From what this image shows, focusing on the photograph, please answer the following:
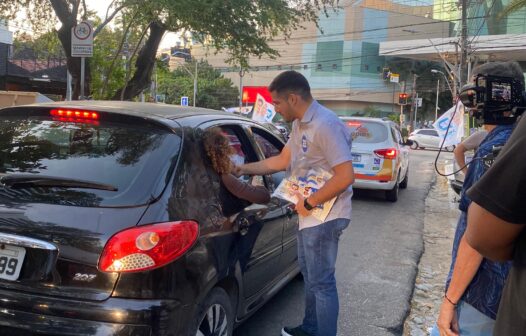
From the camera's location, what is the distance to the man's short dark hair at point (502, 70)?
2.22 meters

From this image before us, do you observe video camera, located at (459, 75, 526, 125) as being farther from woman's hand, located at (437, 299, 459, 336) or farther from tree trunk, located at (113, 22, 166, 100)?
tree trunk, located at (113, 22, 166, 100)

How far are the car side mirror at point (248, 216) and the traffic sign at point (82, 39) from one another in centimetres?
687

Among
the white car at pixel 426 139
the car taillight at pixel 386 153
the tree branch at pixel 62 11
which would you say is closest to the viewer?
the car taillight at pixel 386 153

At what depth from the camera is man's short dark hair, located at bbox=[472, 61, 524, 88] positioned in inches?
87.4

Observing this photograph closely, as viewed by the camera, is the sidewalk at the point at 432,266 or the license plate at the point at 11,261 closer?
the license plate at the point at 11,261

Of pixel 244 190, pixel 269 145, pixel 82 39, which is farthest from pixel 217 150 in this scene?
pixel 82 39

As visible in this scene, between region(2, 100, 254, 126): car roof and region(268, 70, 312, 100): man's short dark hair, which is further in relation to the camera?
region(268, 70, 312, 100): man's short dark hair

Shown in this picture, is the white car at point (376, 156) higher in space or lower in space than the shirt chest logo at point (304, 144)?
lower

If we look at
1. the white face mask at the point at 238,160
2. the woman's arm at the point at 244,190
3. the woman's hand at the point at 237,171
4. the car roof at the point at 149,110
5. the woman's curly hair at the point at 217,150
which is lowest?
the woman's arm at the point at 244,190

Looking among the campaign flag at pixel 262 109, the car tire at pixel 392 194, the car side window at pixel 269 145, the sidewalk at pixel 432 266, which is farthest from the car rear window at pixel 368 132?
the car side window at pixel 269 145

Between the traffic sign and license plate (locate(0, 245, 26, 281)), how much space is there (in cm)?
738

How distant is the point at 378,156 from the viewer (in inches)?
387

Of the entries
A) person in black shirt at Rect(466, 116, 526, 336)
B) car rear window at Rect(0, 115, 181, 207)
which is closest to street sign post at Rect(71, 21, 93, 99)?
car rear window at Rect(0, 115, 181, 207)

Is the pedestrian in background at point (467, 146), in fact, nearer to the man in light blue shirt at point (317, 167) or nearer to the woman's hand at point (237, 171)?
the man in light blue shirt at point (317, 167)
